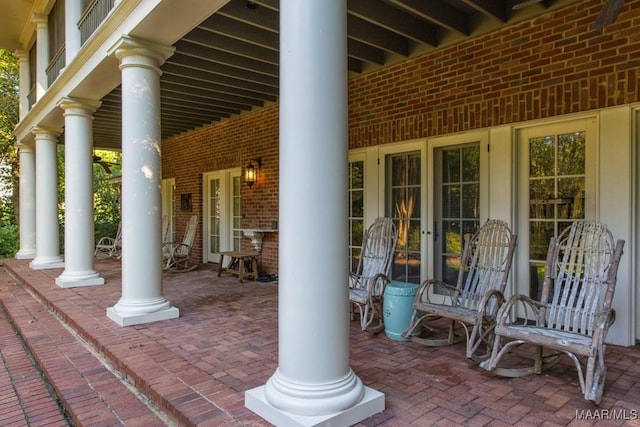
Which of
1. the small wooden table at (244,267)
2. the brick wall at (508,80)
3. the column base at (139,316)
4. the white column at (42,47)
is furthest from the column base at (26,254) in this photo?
the brick wall at (508,80)

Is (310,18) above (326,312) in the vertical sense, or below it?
above

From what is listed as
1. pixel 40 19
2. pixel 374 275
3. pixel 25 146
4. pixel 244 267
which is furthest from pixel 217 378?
pixel 25 146

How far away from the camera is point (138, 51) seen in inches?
151

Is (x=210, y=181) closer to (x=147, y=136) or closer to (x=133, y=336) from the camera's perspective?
(x=147, y=136)

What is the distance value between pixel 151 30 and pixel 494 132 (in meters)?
3.17

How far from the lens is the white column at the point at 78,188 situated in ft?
18.5

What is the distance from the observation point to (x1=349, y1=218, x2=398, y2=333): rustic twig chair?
3.73m

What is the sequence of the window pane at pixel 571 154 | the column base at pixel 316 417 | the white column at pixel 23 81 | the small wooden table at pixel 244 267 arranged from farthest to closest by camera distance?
the white column at pixel 23 81
the small wooden table at pixel 244 267
the window pane at pixel 571 154
the column base at pixel 316 417

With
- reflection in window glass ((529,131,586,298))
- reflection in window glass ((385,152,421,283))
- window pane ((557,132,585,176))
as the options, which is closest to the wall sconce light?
reflection in window glass ((385,152,421,283))

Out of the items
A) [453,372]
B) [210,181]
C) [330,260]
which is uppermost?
[210,181]

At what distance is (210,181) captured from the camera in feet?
27.7

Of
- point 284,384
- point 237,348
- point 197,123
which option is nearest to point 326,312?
point 284,384

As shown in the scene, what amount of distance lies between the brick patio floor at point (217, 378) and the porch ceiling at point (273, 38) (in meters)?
2.39

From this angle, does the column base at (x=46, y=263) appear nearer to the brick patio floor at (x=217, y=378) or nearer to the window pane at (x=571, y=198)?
the brick patio floor at (x=217, y=378)
